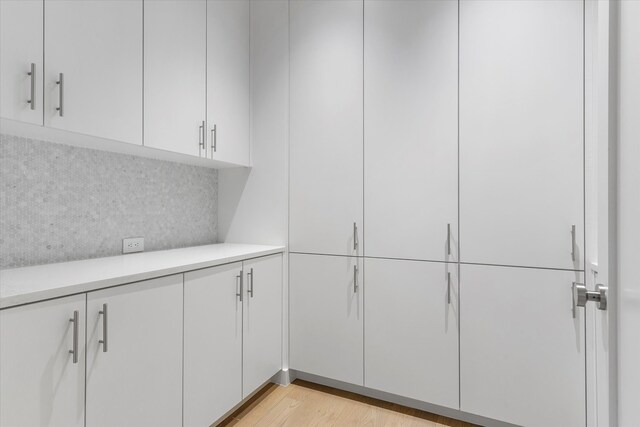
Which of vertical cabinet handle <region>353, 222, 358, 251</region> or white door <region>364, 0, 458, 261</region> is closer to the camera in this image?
white door <region>364, 0, 458, 261</region>

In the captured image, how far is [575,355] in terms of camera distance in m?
1.58

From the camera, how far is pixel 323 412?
192 cm

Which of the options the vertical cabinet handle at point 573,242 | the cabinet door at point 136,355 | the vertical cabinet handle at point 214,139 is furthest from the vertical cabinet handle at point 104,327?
the vertical cabinet handle at point 573,242

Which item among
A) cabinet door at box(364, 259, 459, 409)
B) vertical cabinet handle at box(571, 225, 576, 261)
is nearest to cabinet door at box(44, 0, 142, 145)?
cabinet door at box(364, 259, 459, 409)

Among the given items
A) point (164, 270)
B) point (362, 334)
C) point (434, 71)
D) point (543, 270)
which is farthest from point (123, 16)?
point (543, 270)

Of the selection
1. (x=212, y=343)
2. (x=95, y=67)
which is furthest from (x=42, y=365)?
(x=95, y=67)

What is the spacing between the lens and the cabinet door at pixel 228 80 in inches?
78.0

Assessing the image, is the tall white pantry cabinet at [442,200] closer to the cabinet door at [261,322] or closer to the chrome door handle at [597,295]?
the cabinet door at [261,322]

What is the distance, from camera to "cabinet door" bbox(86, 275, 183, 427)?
1146mm

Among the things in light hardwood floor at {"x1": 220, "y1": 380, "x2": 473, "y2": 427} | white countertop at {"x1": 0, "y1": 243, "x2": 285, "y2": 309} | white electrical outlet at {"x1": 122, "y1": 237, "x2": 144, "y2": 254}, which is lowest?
light hardwood floor at {"x1": 220, "y1": 380, "x2": 473, "y2": 427}

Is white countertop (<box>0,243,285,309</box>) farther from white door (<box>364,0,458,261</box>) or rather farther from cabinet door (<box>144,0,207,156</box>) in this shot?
white door (<box>364,0,458,261</box>)

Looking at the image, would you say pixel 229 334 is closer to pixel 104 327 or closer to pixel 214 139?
pixel 104 327

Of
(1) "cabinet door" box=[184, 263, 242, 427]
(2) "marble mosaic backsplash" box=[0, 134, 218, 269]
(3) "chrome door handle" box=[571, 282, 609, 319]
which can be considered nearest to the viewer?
(3) "chrome door handle" box=[571, 282, 609, 319]

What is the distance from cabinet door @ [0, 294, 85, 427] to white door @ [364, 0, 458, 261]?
1.49 meters
